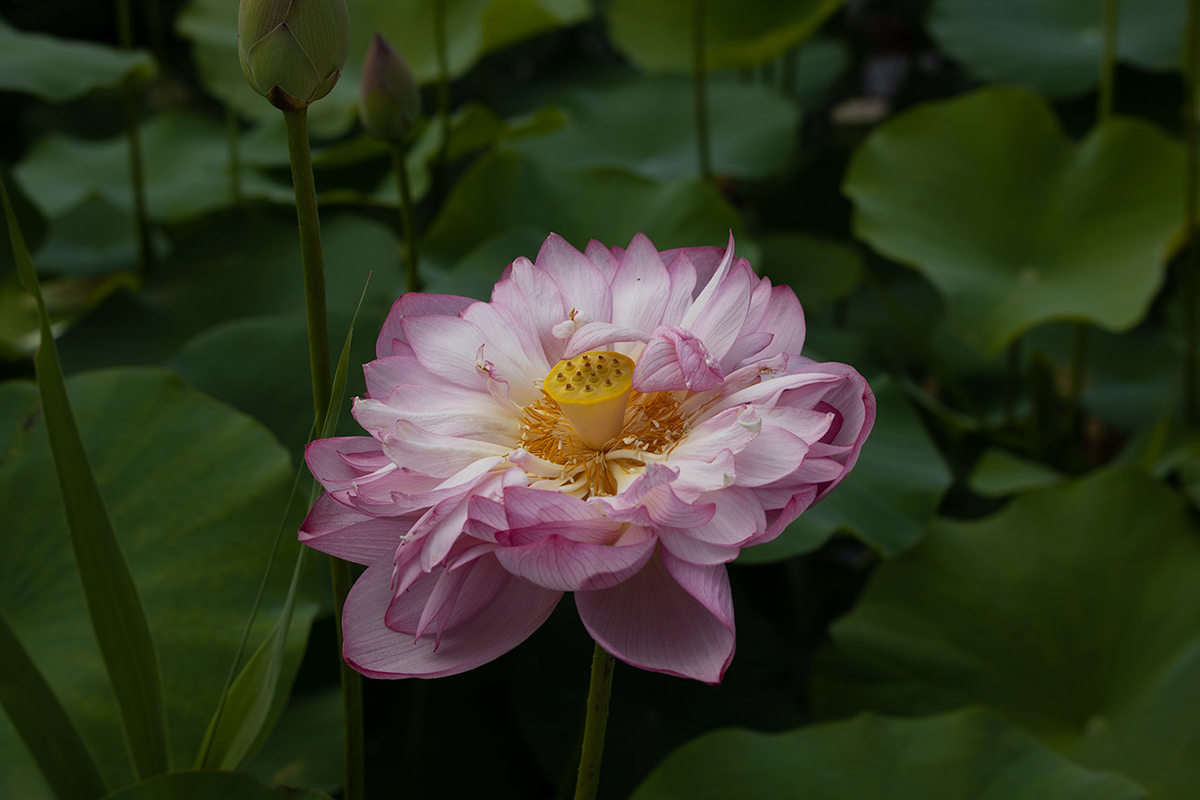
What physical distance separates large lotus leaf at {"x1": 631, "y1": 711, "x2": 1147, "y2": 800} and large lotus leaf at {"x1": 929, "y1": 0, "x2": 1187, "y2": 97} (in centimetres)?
132

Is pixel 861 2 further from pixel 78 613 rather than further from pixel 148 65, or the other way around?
pixel 78 613

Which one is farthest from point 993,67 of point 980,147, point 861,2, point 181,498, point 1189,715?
point 181,498

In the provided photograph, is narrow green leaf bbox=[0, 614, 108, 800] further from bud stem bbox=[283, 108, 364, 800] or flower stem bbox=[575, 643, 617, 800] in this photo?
flower stem bbox=[575, 643, 617, 800]

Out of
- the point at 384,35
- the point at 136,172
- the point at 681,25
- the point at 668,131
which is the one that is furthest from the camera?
the point at 681,25

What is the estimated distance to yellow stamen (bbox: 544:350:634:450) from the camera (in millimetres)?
393

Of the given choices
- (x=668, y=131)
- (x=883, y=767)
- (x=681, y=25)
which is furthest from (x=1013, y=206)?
(x=883, y=767)

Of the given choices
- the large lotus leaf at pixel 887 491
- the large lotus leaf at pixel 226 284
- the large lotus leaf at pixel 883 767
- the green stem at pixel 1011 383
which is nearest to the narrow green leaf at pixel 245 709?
the large lotus leaf at pixel 883 767

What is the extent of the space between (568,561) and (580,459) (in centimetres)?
11

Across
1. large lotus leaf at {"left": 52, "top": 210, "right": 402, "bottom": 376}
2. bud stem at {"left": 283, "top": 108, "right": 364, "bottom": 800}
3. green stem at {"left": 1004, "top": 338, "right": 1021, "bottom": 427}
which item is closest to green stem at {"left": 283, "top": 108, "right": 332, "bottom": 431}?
bud stem at {"left": 283, "top": 108, "right": 364, "bottom": 800}

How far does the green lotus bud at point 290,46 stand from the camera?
0.36m

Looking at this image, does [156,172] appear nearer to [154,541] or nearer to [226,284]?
[226,284]

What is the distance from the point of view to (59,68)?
1127mm

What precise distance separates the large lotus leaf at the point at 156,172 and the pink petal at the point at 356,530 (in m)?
1.03

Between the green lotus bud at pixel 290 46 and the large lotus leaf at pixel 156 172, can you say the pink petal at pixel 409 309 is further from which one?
the large lotus leaf at pixel 156 172
